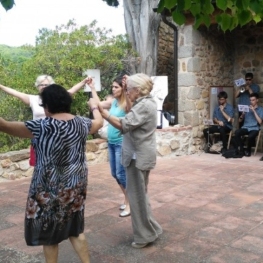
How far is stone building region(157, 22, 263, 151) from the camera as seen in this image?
802 centimetres

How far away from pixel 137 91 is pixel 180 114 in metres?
5.25

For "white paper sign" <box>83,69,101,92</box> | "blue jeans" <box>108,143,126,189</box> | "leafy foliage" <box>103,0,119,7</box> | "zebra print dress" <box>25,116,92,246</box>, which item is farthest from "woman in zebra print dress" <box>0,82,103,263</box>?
"white paper sign" <box>83,69,101,92</box>

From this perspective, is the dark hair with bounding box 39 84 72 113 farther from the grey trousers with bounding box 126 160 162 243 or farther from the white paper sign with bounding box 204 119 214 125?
the white paper sign with bounding box 204 119 214 125

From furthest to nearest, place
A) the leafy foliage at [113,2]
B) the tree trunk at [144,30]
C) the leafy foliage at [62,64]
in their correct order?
the tree trunk at [144,30] → the leafy foliage at [62,64] → the leafy foliage at [113,2]

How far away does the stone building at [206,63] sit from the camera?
8.02 m

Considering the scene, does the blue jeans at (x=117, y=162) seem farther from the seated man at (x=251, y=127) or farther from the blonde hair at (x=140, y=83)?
the seated man at (x=251, y=127)

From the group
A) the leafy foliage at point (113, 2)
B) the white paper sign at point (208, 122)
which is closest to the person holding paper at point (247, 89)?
the white paper sign at point (208, 122)

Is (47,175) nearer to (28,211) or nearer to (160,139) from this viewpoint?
(28,211)

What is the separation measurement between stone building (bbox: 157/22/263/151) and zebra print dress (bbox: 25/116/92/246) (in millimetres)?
5875

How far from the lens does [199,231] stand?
3602mm

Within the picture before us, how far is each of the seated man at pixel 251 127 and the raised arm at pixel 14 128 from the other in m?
6.01

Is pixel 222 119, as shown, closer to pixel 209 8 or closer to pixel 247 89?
pixel 247 89

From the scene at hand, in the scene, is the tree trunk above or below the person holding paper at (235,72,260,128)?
above

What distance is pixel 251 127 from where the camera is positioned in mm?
7824
